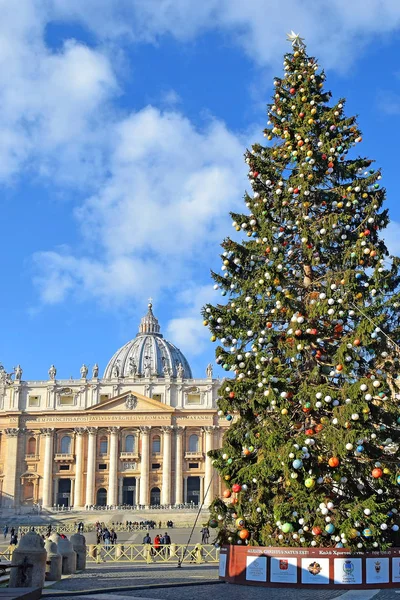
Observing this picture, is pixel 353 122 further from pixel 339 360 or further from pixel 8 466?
pixel 8 466

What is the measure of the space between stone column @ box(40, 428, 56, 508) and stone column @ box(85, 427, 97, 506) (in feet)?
13.8

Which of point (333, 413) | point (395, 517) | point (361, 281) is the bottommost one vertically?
point (395, 517)

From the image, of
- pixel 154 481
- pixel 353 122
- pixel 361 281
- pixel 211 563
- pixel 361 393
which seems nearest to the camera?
pixel 361 393

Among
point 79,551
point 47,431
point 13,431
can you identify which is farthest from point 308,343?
point 13,431

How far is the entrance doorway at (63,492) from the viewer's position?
7844 cm

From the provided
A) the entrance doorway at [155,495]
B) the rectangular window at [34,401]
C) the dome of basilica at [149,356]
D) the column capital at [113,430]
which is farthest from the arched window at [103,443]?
the dome of basilica at [149,356]

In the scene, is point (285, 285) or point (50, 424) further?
point (50, 424)

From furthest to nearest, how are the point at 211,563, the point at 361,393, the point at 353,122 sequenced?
1. the point at 211,563
2. the point at 353,122
3. the point at 361,393

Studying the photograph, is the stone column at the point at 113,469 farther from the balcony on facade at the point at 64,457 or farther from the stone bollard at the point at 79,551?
the stone bollard at the point at 79,551

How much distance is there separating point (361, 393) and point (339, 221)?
438 cm

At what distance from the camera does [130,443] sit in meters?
79.5

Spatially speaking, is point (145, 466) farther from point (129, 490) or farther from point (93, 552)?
point (93, 552)

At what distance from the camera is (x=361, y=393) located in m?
14.0

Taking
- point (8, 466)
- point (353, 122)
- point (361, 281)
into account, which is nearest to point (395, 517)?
point (361, 281)
